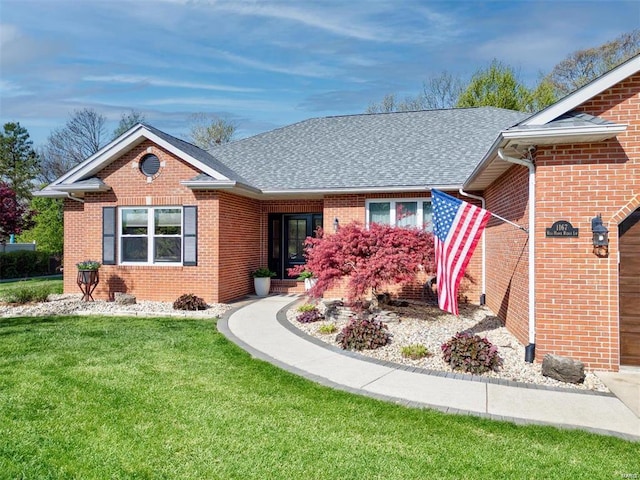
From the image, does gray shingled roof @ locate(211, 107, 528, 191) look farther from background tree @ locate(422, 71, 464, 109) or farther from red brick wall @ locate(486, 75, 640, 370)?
background tree @ locate(422, 71, 464, 109)

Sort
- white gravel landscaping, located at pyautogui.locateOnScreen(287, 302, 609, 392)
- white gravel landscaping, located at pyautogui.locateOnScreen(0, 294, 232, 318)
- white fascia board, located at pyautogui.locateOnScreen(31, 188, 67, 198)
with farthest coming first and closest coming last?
1. white fascia board, located at pyautogui.locateOnScreen(31, 188, 67, 198)
2. white gravel landscaping, located at pyautogui.locateOnScreen(0, 294, 232, 318)
3. white gravel landscaping, located at pyautogui.locateOnScreen(287, 302, 609, 392)

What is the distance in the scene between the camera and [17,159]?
38.4 metres

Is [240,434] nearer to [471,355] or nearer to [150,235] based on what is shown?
[471,355]

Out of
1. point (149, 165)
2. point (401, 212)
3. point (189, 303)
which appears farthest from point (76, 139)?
point (401, 212)

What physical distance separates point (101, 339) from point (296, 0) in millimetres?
8807

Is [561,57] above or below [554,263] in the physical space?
above

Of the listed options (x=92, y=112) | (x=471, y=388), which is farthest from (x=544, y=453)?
(x=92, y=112)

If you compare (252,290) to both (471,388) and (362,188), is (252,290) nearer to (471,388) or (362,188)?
(362,188)

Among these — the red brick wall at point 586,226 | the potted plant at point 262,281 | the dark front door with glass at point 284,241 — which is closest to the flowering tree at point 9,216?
the dark front door with glass at point 284,241

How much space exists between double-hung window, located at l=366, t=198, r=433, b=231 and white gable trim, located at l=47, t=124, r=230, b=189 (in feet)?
14.4

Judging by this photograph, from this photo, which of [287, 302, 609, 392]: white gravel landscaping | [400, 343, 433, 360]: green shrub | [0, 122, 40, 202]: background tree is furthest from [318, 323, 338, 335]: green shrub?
[0, 122, 40, 202]: background tree

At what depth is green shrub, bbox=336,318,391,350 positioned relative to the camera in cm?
713

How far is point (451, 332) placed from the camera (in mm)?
8148

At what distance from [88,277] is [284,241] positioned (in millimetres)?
6185
